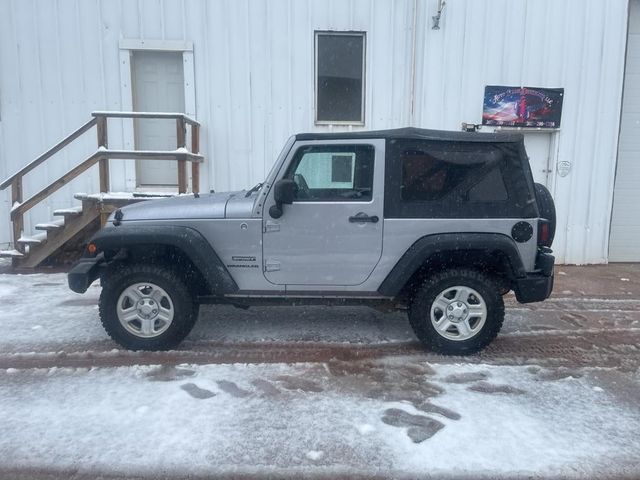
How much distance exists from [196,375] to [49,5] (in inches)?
290

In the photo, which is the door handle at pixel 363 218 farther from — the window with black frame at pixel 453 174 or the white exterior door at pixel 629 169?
the white exterior door at pixel 629 169

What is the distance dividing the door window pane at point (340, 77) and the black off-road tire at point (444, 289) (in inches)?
194

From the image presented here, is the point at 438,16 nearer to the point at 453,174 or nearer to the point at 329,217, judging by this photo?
the point at 453,174

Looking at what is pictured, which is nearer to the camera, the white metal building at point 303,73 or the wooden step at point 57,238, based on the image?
the wooden step at point 57,238

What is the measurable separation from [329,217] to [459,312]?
1.37m

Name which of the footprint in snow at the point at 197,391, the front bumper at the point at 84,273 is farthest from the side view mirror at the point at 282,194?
the front bumper at the point at 84,273

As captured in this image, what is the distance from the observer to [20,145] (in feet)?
27.0

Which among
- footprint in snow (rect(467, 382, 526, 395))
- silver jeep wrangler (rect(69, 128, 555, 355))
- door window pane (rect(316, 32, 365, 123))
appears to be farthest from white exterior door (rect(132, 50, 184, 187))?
footprint in snow (rect(467, 382, 526, 395))

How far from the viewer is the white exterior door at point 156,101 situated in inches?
325

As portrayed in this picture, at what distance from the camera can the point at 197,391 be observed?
11.3 ft

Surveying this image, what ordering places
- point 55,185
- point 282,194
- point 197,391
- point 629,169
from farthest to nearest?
point 629,169
point 55,185
point 282,194
point 197,391

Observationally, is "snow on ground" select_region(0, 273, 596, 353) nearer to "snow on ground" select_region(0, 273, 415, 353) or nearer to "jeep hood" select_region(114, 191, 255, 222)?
"snow on ground" select_region(0, 273, 415, 353)

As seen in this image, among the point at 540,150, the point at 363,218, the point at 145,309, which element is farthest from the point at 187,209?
the point at 540,150

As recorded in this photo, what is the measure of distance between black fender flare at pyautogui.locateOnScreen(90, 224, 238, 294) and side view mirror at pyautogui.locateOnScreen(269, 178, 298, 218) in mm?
647
